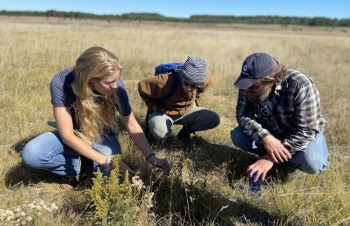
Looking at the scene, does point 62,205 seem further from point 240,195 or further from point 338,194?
point 338,194

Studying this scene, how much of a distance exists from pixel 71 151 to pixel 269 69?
1839 mm

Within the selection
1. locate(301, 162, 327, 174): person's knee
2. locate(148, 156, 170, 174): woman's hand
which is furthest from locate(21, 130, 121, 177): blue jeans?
locate(301, 162, 327, 174): person's knee

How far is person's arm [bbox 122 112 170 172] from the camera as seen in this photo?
2.91 metres

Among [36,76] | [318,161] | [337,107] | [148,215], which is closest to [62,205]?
[148,215]

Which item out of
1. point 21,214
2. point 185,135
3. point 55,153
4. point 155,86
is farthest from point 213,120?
point 21,214

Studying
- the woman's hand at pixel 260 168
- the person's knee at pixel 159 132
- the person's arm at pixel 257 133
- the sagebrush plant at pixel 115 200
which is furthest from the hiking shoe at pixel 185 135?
the sagebrush plant at pixel 115 200

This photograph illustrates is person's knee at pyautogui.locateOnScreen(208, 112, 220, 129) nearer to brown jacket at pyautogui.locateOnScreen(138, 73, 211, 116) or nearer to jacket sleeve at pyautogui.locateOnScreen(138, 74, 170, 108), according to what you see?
brown jacket at pyautogui.locateOnScreen(138, 73, 211, 116)

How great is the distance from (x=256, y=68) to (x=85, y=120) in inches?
57.4

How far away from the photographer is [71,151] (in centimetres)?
312

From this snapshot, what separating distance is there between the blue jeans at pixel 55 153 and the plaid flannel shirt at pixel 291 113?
1.28m

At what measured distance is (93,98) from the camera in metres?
2.87

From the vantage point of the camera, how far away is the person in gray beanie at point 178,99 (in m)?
3.61

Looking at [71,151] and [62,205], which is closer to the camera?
[62,205]

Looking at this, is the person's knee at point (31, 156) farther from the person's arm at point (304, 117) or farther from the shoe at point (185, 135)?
the person's arm at point (304, 117)
